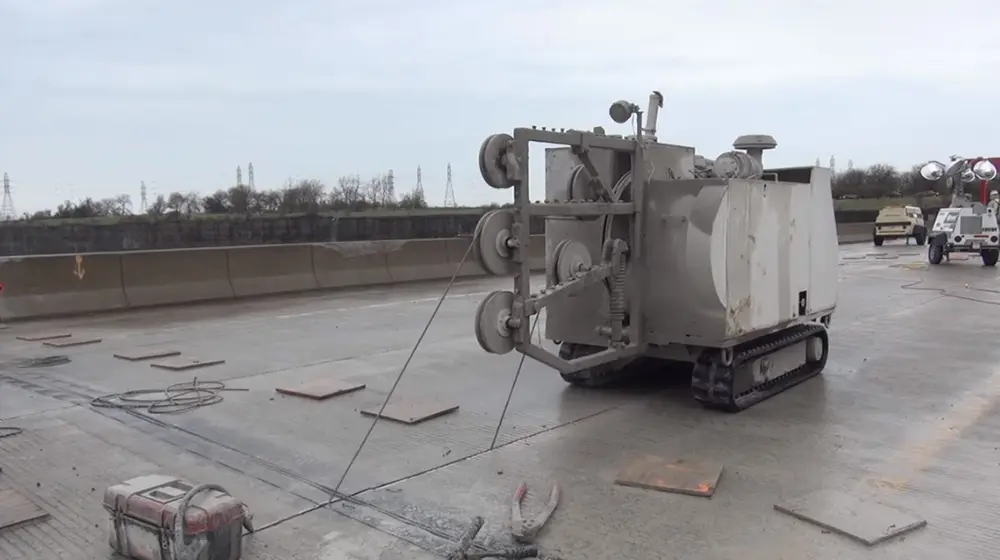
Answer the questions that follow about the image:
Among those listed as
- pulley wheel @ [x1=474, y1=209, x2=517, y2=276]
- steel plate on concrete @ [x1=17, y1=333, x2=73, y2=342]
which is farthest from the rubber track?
steel plate on concrete @ [x1=17, y1=333, x2=73, y2=342]

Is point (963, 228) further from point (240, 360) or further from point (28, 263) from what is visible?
point (28, 263)

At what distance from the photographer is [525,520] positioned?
453 centimetres

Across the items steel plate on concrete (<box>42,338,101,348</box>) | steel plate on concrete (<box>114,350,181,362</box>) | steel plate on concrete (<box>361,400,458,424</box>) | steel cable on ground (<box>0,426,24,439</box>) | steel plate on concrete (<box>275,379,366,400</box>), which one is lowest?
steel plate on concrete (<box>361,400,458,424</box>)

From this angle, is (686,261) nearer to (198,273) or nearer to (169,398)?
(169,398)

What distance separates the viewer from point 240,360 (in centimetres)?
947

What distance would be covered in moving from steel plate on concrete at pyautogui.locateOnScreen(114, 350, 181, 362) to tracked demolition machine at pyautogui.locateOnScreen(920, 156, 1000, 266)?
2146cm

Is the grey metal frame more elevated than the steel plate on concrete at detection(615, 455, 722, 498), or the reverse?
the grey metal frame

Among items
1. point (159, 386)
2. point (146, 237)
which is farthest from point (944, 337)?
point (146, 237)

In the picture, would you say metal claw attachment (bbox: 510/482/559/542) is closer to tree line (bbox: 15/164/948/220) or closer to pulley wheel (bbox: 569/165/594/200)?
pulley wheel (bbox: 569/165/594/200)

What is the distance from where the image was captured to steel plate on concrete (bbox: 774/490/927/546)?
4.40m

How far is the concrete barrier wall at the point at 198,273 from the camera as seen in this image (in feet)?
44.5

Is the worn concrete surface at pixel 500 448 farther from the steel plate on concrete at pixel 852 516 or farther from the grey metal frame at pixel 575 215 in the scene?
the grey metal frame at pixel 575 215

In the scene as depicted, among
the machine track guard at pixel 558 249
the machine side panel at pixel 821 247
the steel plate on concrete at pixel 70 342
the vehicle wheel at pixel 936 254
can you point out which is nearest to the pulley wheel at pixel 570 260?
the machine track guard at pixel 558 249

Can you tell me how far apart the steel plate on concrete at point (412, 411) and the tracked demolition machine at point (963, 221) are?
20.8 m
